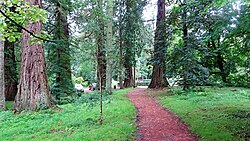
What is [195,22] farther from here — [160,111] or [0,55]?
[0,55]

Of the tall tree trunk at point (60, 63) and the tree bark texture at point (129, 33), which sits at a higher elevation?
the tree bark texture at point (129, 33)

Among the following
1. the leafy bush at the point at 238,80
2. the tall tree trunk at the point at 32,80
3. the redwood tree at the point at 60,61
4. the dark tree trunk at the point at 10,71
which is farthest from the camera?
the leafy bush at the point at 238,80

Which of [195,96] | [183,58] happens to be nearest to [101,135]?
[195,96]

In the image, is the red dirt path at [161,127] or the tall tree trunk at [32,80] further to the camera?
the tall tree trunk at [32,80]

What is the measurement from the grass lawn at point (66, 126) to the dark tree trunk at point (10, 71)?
557cm

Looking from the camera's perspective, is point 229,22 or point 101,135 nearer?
point 229,22

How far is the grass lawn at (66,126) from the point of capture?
5625mm

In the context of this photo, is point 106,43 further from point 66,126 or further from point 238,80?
point 238,80

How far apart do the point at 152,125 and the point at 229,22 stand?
11.3ft

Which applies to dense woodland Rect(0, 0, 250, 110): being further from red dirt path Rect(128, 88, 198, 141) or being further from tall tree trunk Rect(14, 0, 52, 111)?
red dirt path Rect(128, 88, 198, 141)

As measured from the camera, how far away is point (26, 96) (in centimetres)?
907

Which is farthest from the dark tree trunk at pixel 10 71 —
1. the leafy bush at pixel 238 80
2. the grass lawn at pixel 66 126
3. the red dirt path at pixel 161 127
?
the leafy bush at pixel 238 80

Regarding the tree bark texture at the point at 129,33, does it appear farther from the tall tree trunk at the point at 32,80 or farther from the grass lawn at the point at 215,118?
the tall tree trunk at the point at 32,80

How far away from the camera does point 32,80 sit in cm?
914
